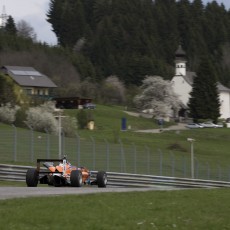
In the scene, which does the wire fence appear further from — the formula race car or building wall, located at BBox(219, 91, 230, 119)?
building wall, located at BBox(219, 91, 230, 119)

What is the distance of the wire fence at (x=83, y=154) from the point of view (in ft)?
92.8

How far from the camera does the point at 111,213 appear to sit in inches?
437

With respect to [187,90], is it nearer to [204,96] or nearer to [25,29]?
[204,96]

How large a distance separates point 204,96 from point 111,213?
106m

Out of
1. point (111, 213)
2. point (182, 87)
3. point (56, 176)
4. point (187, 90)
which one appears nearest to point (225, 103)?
point (187, 90)

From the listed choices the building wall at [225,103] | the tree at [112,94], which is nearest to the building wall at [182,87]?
the building wall at [225,103]

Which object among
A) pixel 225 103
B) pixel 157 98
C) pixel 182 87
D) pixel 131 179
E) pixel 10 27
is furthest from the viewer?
pixel 10 27

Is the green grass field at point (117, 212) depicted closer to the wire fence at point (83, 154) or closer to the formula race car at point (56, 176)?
the formula race car at point (56, 176)

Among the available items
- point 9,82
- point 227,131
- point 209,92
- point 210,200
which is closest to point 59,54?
point 209,92

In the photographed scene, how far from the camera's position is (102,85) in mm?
142875

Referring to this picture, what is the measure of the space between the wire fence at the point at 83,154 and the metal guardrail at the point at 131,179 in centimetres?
128

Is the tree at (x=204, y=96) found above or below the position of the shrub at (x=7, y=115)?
above

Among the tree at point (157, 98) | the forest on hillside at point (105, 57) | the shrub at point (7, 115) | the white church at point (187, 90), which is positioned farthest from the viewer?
the forest on hillside at point (105, 57)

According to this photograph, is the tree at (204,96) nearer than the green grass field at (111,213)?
No
